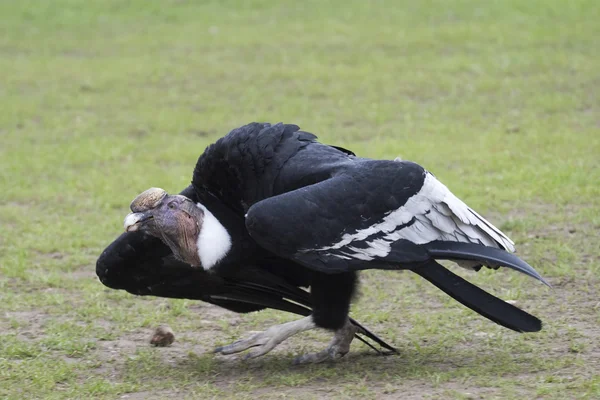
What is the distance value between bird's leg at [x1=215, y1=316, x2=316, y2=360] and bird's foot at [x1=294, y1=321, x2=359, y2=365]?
0.46ft

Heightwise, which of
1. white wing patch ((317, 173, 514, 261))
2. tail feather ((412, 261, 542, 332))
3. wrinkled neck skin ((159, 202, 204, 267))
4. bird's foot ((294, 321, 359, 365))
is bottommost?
bird's foot ((294, 321, 359, 365))

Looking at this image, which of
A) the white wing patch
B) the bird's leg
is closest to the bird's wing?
the white wing patch

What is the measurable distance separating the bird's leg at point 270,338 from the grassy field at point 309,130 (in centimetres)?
9

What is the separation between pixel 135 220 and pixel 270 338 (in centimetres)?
88

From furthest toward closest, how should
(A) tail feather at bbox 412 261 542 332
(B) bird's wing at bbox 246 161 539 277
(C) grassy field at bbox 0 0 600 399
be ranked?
(C) grassy field at bbox 0 0 600 399 < (A) tail feather at bbox 412 261 542 332 < (B) bird's wing at bbox 246 161 539 277

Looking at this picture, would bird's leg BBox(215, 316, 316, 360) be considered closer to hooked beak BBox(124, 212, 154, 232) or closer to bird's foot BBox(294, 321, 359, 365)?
bird's foot BBox(294, 321, 359, 365)

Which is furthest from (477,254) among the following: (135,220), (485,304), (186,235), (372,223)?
(135,220)

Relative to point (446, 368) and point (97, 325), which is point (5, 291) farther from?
point (446, 368)

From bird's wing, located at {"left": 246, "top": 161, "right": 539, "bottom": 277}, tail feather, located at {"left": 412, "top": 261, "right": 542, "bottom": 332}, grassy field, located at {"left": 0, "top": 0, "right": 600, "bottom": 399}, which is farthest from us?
grassy field, located at {"left": 0, "top": 0, "right": 600, "bottom": 399}

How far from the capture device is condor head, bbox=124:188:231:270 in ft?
15.6

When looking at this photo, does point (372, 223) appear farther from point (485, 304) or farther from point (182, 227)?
point (182, 227)

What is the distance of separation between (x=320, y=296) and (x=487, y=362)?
2.81 ft

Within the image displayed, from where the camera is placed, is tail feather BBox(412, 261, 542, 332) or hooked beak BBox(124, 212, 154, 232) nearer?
tail feather BBox(412, 261, 542, 332)

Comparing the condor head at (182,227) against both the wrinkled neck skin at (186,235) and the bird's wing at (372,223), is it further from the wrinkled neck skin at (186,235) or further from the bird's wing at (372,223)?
the bird's wing at (372,223)
